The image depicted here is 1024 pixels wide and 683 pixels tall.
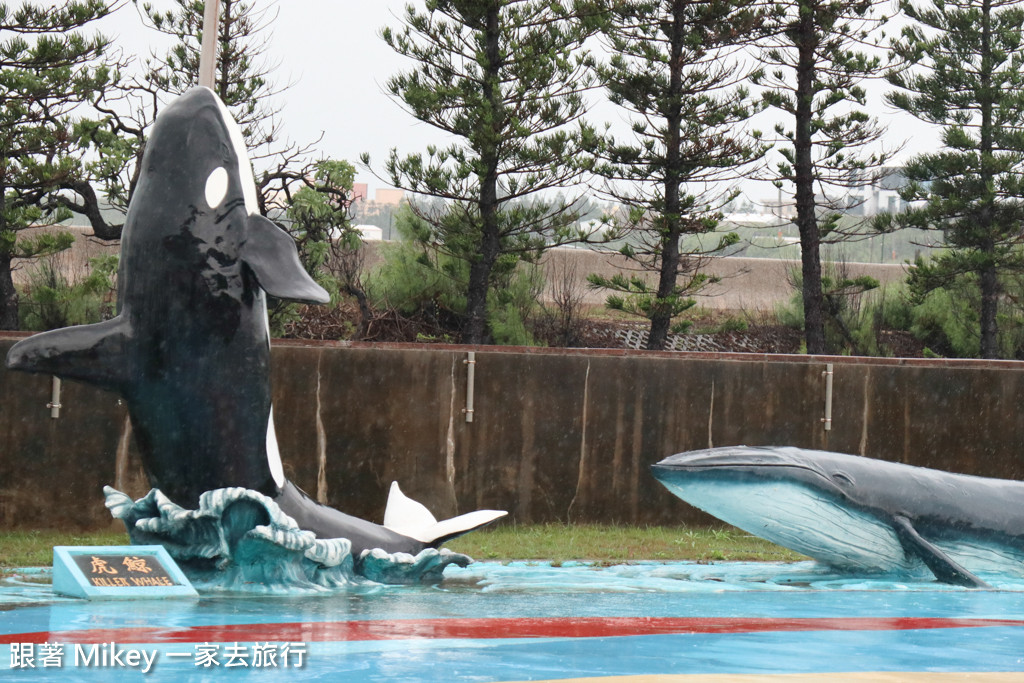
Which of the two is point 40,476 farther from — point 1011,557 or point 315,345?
point 1011,557

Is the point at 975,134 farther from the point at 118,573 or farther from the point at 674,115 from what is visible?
the point at 118,573

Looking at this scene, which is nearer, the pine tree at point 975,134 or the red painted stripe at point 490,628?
the red painted stripe at point 490,628

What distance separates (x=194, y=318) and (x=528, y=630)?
9.72ft

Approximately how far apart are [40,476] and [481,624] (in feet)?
20.3

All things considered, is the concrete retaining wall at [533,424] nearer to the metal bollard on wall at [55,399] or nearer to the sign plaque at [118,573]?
the metal bollard on wall at [55,399]

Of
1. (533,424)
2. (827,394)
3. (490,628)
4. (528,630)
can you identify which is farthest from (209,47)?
(827,394)

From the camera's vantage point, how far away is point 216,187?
314 inches

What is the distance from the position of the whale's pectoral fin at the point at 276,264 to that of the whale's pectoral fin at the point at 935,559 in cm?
501

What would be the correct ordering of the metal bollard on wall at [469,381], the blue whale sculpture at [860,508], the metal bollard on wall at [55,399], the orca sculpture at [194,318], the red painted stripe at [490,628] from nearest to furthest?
the red painted stripe at [490,628], the orca sculpture at [194,318], the blue whale sculpture at [860,508], the metal bollard on wall at [55,399], the metal bollard on wall at [469,381]

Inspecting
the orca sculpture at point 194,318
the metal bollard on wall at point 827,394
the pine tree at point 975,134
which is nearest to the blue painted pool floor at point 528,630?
the orca sculpture at point 194,318

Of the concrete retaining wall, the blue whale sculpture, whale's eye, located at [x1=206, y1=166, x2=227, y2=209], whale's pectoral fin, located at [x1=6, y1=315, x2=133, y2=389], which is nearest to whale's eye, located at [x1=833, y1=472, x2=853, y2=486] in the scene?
the blue whale sculpture

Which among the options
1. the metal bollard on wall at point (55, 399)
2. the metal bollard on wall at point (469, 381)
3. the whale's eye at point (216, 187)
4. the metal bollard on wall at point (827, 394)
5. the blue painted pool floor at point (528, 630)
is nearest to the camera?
the blue painted pool floor at point (528, 630)

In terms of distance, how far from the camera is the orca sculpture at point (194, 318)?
7789 millimetres

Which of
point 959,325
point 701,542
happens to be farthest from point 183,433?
point 959,325
